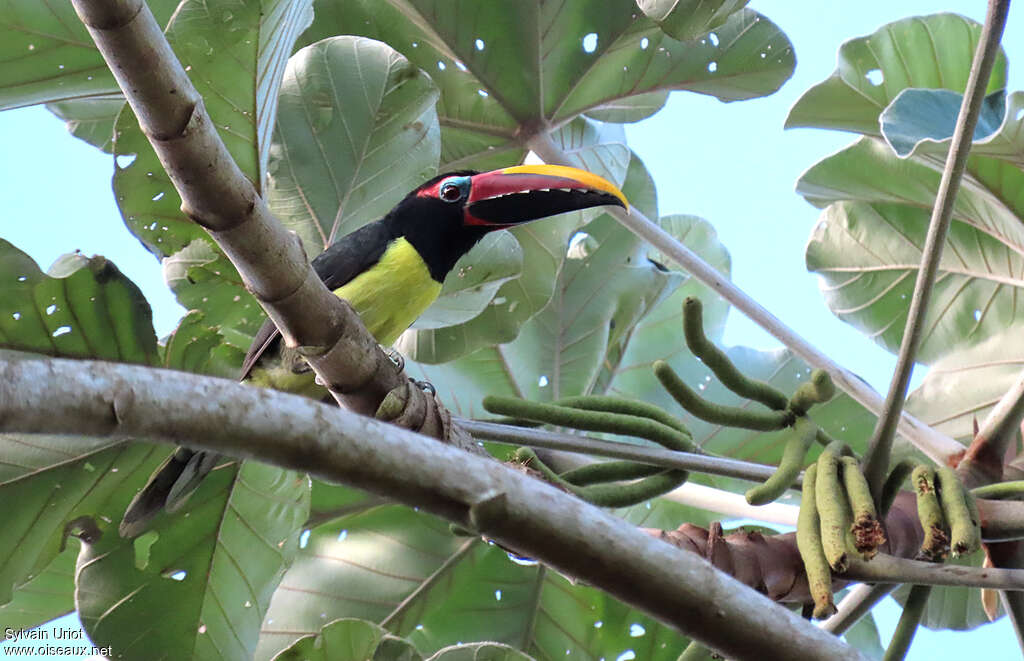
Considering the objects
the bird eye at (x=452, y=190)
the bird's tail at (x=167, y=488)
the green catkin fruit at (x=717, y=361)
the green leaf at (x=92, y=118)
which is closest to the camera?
the green catkin fruit at (x=717, y=361)

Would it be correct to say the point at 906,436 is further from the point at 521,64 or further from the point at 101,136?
the point at 101,136

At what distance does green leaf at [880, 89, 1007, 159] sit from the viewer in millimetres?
2367

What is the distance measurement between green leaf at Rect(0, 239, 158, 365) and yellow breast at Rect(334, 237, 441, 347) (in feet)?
2.51

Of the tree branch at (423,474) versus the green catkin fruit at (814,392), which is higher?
the green catkin fruit at (814,392)

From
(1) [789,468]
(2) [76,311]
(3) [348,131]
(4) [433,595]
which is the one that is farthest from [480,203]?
(1) [789,468]

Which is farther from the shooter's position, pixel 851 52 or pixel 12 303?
pixel 851 52

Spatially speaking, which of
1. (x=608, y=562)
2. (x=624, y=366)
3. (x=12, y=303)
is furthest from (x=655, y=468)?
(x=624, y=366)

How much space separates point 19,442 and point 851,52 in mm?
2271

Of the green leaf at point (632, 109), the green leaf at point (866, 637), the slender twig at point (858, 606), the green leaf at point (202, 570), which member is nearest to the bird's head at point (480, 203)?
the green leaf at point (632, 109)

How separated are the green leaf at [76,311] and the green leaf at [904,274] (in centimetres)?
199

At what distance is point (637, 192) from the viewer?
3.71m

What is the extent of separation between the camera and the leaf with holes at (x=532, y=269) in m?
3.12

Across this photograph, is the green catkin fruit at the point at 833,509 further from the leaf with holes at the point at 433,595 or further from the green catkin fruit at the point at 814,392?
the leaf with holes at the point at 433,595

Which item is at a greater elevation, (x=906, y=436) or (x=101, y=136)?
(x=101, y=136)
